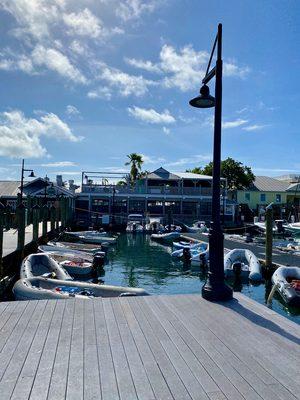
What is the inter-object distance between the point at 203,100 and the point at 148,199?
139 ft

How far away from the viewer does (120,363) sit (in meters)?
3.98

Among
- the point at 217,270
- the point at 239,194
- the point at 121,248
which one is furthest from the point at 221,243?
the point at 239,194

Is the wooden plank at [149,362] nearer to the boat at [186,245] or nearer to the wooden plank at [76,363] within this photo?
the wooden plank at [76,363]

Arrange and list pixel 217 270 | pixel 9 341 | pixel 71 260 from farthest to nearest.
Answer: pixel 71 260
pixel 217 270
pixel 9 341

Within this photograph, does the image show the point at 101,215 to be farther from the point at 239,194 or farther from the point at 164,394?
the point at 164,394

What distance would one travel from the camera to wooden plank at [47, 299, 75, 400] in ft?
11.0

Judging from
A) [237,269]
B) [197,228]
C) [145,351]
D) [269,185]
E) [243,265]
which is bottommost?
[237,269]

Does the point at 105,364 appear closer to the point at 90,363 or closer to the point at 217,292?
the point at 90,363

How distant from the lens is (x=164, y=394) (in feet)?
11.0

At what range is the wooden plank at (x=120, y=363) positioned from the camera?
11.1 feet

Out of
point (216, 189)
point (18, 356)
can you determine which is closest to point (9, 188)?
point (216, 189)

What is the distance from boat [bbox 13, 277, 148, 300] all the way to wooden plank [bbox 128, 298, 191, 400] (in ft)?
14.2

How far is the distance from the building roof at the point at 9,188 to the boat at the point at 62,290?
1540 inches

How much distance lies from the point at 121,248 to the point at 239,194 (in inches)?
1527
